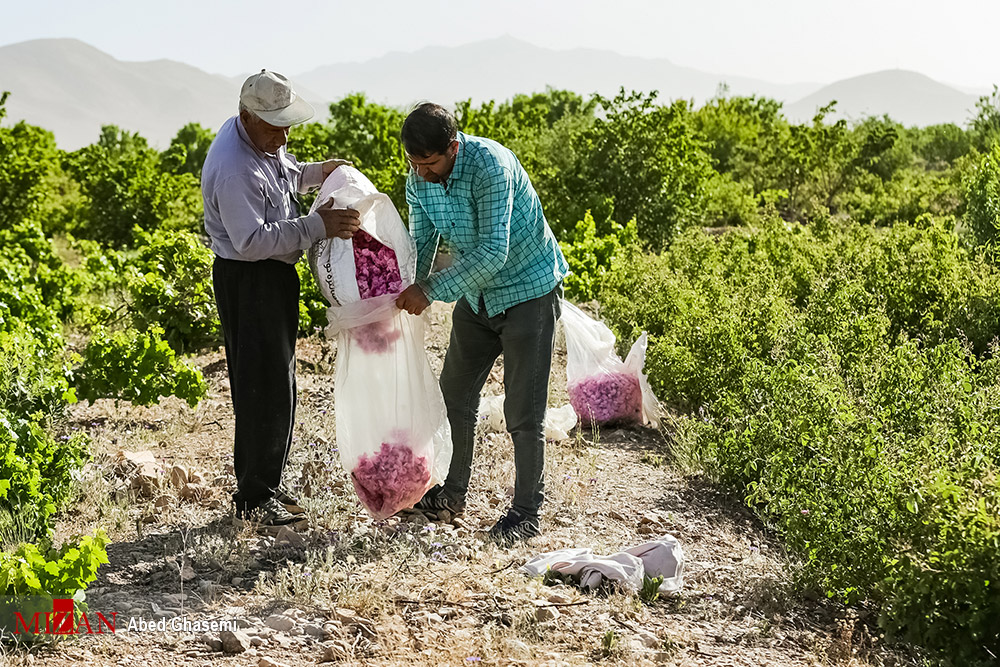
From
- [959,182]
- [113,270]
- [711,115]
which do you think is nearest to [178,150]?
[113,270]

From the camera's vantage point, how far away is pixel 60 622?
2.86 m

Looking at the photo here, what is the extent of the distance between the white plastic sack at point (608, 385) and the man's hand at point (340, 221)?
173 centimetres

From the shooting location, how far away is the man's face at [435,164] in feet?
11.1

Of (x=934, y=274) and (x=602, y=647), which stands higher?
(x=934, y=274)

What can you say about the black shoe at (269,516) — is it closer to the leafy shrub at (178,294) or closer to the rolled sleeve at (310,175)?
the rolled sleeve at (310,175)

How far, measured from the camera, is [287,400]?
386 cm

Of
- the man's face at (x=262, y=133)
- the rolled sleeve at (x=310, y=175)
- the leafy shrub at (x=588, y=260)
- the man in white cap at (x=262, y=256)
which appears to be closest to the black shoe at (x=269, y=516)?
the man in white cap at (x=262, y=256)

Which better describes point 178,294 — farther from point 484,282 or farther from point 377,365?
point 484,282

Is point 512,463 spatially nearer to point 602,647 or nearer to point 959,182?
point 602,647

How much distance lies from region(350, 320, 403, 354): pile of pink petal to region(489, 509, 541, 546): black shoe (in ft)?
2.63

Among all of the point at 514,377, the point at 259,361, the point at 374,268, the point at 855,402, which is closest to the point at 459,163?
the point at 374,268

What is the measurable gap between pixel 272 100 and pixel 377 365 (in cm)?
104

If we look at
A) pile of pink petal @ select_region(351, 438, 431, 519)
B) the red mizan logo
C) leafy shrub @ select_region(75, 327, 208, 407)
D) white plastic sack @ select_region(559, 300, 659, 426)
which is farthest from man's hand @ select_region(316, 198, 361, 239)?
leafy shrub @ select_region(75, 327, 208, 407)

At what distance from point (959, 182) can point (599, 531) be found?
1122cm
